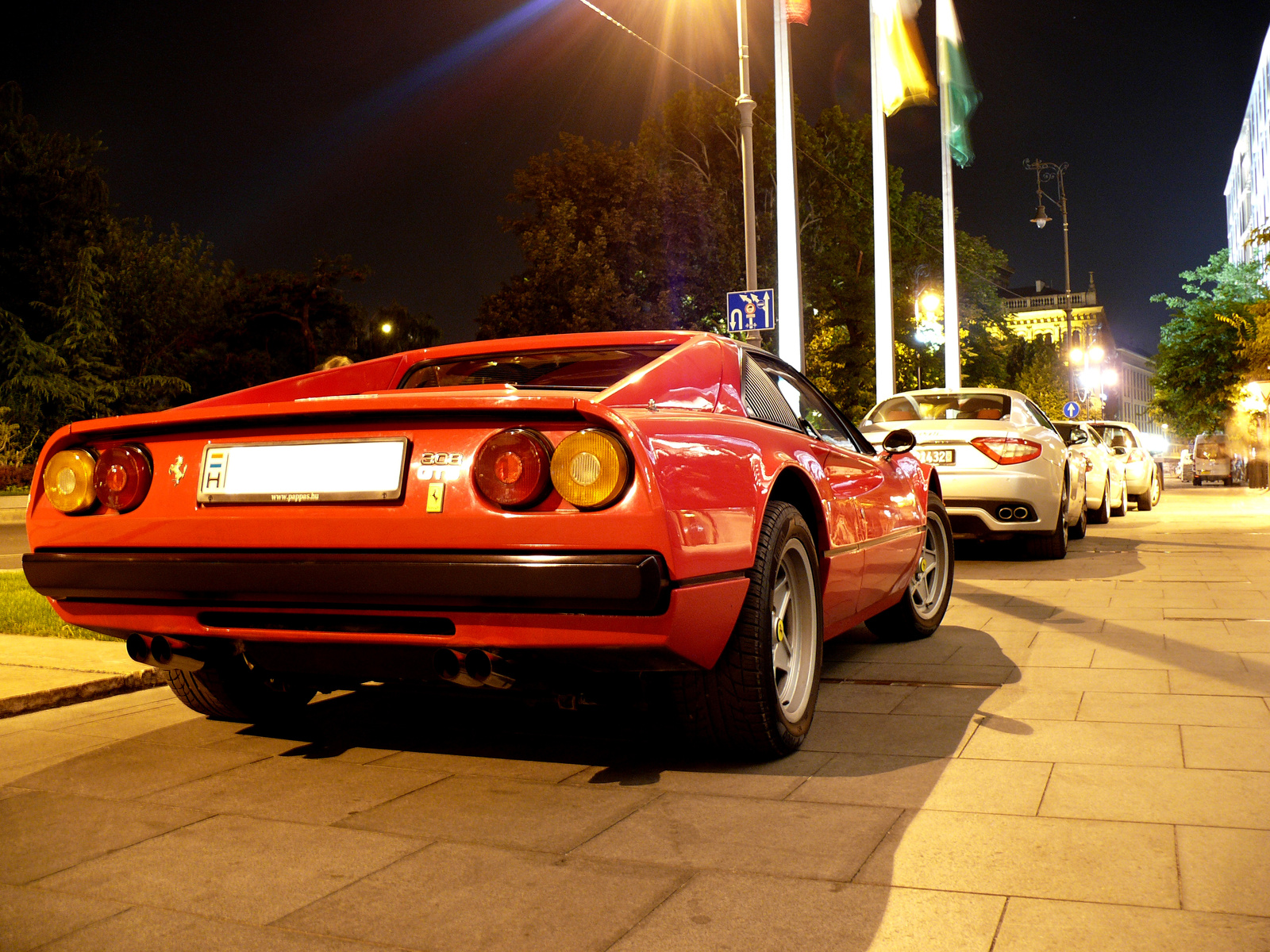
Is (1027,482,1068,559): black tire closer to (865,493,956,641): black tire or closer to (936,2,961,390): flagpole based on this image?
(865,493,956,641): black tire

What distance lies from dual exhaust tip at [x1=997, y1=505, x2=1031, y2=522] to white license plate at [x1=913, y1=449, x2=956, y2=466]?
0.61 metres

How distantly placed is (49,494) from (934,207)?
5033 centimetres

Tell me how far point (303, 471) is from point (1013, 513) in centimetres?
831

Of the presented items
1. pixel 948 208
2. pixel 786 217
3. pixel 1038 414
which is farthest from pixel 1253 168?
pixel 1038 414

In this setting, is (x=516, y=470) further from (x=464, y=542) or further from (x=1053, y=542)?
(x=1053, y=542)

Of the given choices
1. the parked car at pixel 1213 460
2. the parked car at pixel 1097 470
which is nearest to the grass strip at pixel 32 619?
the parked car at pixel 1097 470

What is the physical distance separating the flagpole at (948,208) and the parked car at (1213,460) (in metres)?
20.1

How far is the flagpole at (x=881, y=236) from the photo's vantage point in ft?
68.4

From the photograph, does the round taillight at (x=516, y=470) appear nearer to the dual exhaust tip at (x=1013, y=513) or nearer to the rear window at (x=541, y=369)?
the rear window at (x=541, y=369)

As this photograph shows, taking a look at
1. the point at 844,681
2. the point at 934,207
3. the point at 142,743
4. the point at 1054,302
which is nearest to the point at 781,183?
the point at 844,681

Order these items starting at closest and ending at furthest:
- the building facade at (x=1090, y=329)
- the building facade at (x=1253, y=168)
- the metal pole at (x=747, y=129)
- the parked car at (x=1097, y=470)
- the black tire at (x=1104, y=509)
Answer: the parked car at (x=1097, y=470)
the black tire at (x=1104, y=509)
the metal pole at (x=747, y=129)
the building facade at (x=1253, y=168)
the building facade at (x=1090, y=329)

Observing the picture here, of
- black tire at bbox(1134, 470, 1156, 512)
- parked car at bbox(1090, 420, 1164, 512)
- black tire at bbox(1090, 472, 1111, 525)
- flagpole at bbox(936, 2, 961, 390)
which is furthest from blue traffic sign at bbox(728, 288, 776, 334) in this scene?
flagpole at bbox(936, 2, 961, 390)

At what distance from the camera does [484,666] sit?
10.3 feet

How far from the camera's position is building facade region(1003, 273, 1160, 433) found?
111m
